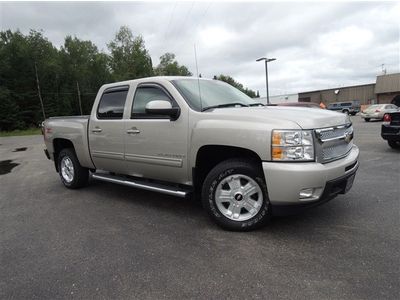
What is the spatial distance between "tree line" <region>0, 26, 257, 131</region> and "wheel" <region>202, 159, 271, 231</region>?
117ft

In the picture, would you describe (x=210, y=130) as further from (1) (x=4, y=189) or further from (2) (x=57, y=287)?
(1) (x=4, y=189)

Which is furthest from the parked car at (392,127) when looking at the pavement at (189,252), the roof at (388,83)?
the roof at (388,83)

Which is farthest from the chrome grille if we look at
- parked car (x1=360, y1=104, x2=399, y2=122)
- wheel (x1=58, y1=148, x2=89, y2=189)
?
parked car (x1=360, y1=104, x2=399, y2=122)

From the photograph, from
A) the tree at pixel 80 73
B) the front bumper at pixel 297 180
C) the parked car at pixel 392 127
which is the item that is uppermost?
the tree at pixel 80 73

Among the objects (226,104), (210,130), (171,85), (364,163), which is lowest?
(364,163)

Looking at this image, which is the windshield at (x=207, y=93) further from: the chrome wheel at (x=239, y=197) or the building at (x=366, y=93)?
the building at (x=366, y=93)

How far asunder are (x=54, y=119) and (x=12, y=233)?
2.90 meters

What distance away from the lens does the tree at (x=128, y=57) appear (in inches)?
2114

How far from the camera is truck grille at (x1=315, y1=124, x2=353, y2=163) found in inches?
125

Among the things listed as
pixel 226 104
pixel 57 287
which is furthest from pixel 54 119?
pixel 57 287

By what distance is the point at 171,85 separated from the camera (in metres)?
4.13

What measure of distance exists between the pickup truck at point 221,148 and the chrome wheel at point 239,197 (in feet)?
0.04

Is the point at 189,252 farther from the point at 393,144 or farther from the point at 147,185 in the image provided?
the point at 393,144

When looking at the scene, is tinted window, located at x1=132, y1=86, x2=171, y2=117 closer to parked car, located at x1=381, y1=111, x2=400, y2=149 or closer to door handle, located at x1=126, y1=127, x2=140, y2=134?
door handle, located at x1=126, y1=127, x2=140, y2=134
